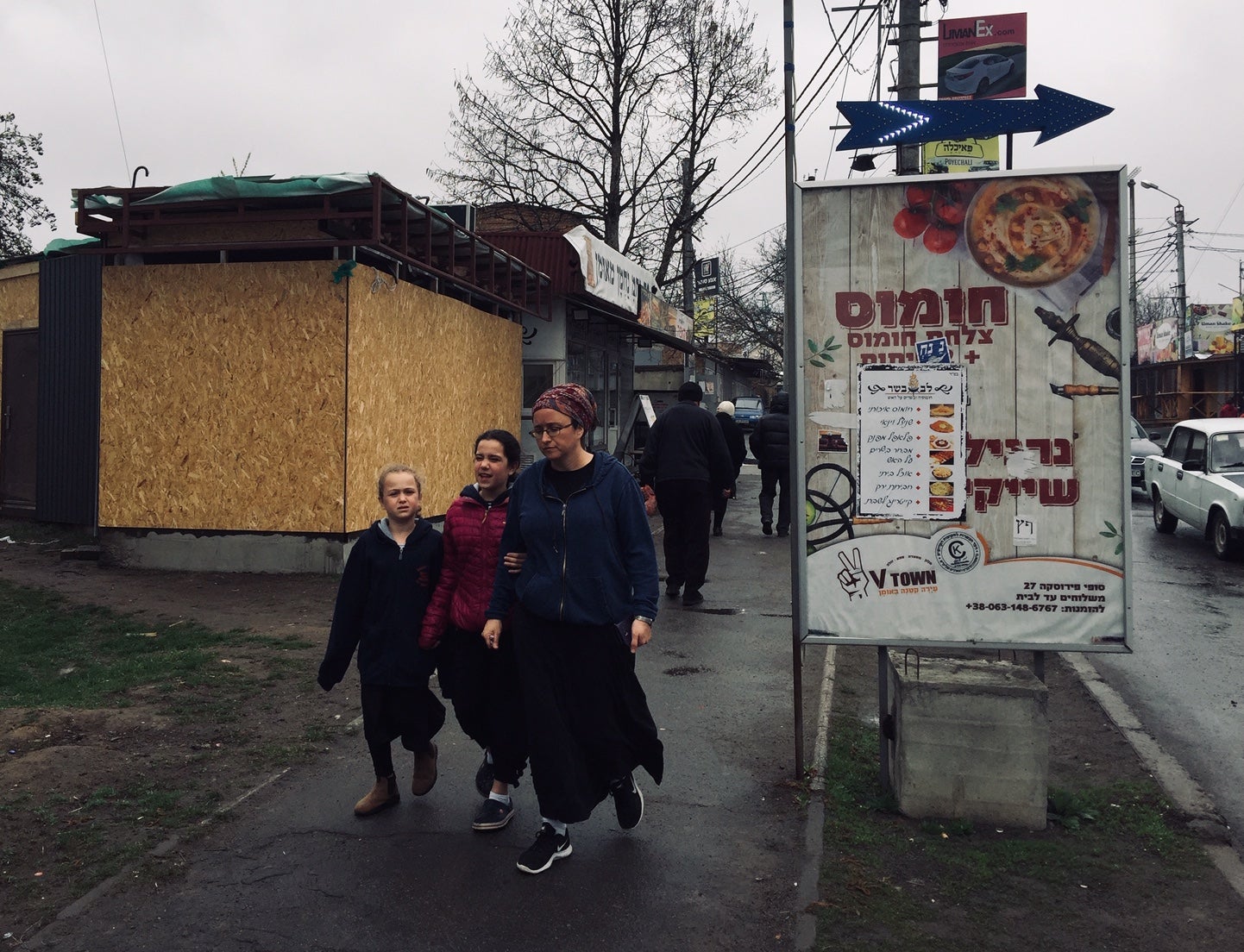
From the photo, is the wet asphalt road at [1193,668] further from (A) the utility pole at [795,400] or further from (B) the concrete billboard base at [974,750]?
(A) the utility pole at [795,400]

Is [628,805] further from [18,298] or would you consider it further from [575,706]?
[18,298]

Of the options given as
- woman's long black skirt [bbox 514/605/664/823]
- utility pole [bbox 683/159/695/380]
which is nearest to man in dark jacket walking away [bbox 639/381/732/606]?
woman's long black skirt [bbox 514/605/664/823]

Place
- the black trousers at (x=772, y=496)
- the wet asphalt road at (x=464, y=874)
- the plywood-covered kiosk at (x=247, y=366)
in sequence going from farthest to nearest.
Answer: the black trousers at (x=772, y=496)
the plywood-covered kiosk at (x=247, y=366)
the wet asphalt road at (x=464, y=874)

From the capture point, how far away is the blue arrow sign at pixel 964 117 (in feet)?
15.0

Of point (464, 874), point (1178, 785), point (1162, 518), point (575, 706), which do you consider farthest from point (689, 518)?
point (1162, 518)

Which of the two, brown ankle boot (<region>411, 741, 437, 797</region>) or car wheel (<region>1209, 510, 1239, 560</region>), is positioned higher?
car wheel (<region>1209, 510, 1239, 560</region>)

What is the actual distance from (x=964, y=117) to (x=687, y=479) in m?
5.24

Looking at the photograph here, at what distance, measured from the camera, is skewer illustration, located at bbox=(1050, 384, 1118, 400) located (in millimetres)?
4480

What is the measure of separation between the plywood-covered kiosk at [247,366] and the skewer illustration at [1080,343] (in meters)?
6.99

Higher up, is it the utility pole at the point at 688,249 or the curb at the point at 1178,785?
the utility pole at the point at 688,249

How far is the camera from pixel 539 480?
425 cm

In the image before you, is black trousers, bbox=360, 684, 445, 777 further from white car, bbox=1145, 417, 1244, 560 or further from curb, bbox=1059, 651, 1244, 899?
white car, bbox=1145, 417, 1244, 560

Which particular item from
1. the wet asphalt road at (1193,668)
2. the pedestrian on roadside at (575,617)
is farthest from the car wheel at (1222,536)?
the pedestrian on roadside at (575,617)

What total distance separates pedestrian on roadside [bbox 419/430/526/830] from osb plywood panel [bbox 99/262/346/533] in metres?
6.05
